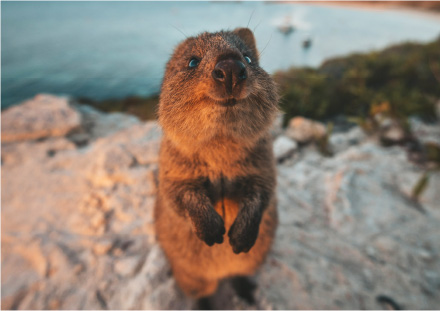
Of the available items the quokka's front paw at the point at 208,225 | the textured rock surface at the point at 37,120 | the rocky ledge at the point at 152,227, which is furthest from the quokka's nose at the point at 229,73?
the textured rock surface at the point at 37,120

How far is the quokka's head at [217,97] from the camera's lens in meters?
1.35

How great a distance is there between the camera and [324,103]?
632 cm

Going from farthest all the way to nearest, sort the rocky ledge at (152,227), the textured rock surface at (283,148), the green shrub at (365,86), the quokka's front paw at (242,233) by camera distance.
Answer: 1. the green shrub at (365,86)
2. the textured rock surface at (283,148)
3. the rocky ledge at (152,227)
4. the quokka's front paw at (242,233)

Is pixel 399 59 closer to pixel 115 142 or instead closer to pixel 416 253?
pixel 416 253

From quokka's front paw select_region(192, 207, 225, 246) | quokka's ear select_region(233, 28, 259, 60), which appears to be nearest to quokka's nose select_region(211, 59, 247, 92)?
quokka's front paw select_region(192, 207, 225, 246)

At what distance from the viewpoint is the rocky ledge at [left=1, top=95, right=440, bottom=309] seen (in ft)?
8.75

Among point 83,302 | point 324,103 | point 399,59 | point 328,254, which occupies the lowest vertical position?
point 83,302

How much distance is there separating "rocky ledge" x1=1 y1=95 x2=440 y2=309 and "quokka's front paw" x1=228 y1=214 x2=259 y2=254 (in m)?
1.13

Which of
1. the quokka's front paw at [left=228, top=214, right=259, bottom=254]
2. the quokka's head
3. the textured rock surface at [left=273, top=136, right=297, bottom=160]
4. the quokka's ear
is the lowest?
the textured rock surface at [left=273, top=136, right=297, bottom=160]

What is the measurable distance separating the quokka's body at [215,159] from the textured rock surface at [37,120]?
138 inches

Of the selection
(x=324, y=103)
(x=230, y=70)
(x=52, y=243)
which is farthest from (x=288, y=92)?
(x=52, y=243)

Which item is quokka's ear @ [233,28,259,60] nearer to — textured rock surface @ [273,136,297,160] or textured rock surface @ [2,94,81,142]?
textured rock surface @ [273,136,297,160]

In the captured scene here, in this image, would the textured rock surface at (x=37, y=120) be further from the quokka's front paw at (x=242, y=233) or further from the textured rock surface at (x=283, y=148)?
the quokka's front paw at (x=242, y=233)

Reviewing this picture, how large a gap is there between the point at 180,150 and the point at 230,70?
41.8 inches
